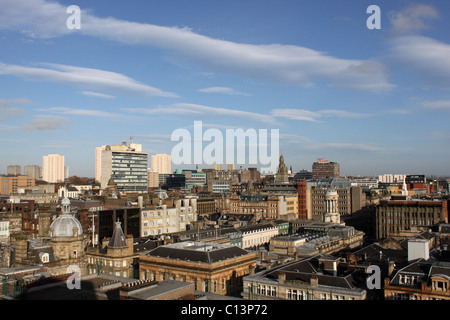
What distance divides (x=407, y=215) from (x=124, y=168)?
129819 mm

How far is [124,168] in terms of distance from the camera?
19038 cm

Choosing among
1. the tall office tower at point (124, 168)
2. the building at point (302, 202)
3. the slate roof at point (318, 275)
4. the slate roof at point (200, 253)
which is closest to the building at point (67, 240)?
the slate roof at point (200, 253)

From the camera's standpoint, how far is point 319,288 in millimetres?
37281

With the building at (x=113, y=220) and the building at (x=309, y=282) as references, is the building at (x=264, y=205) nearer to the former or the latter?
the building at (x=113, y=220)

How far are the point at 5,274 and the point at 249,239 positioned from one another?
5148 centimetres

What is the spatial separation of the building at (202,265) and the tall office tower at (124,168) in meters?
134

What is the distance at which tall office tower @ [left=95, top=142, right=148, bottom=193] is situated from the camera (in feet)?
608

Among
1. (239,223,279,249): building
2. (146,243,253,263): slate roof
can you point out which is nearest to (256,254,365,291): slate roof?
(146,243,253,263): slate roof

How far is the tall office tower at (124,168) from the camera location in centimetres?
18525

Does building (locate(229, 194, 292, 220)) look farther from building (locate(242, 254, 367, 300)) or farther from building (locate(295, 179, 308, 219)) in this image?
building (locate(242, 254, 367, 300))

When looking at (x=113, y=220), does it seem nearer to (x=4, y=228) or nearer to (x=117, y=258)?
(x=4, y=228)
